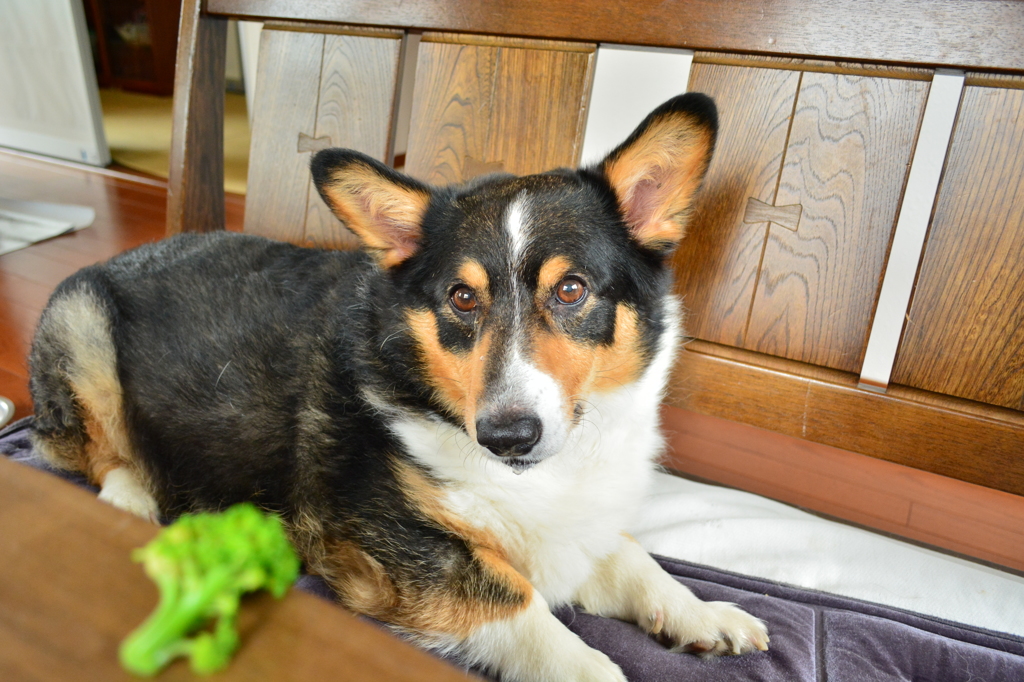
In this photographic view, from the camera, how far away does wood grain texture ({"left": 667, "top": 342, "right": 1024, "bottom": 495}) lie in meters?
1.61

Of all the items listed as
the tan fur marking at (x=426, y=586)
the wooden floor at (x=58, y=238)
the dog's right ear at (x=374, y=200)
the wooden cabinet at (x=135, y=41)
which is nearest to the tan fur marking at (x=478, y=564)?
the tan fur marking at (x=426, y=586)

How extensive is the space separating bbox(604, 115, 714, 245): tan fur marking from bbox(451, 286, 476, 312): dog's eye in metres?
0.39

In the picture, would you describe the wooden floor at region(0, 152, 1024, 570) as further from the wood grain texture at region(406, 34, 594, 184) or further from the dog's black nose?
the dog's black nose

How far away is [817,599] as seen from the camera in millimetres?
1465

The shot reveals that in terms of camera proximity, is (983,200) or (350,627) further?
(983,200)

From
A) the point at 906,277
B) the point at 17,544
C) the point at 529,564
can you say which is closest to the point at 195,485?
the point at 529,564

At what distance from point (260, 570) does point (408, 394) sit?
851mm

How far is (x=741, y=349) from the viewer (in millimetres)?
1871

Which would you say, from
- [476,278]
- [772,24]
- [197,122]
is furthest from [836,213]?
[197,122]

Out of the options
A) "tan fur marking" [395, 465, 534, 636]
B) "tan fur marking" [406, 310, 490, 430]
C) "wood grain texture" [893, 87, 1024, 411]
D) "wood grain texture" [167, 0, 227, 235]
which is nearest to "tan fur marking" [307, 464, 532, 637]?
"tan fur marking" [395, 465, 534, 636]

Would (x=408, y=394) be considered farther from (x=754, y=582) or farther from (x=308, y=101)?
(x=308, y=101)

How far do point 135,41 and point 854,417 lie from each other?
9834mm

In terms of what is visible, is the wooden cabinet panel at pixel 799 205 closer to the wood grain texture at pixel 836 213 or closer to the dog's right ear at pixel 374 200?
the wood grain texture at pixel 836 213

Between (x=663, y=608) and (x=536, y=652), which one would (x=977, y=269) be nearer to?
(x=663, y=608)
